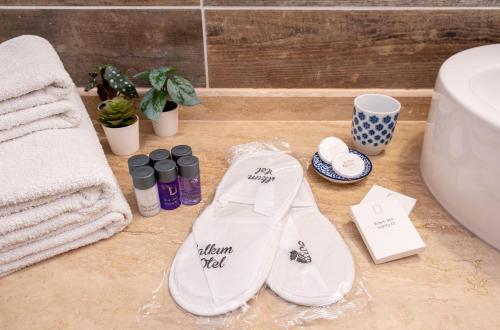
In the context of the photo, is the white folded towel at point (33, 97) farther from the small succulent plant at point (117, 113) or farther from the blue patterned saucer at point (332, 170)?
the blue patterned saucer at point (332, 170)

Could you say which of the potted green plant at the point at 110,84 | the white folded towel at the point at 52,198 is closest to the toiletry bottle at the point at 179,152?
the white folded towel at the point at 52,198

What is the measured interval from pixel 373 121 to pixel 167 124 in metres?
0.43

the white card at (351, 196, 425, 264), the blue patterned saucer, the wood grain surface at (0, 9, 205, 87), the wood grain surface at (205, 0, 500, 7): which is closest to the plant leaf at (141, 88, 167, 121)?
the wood grain surface at (0, 9, 205, 87)

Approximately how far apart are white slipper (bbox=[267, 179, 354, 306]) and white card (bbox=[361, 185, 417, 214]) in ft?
0.37

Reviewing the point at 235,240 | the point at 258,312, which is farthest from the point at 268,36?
the point at 258,312

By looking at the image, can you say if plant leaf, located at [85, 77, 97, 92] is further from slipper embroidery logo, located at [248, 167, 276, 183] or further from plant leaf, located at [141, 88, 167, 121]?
slipper embroidery logo, located at [248, 167, 276, 183]

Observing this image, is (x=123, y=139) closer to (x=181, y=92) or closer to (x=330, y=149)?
(x=181, y=92)

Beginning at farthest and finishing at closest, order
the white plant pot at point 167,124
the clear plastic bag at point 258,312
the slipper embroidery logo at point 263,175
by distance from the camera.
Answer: the white plant pot at point 167,124, the slipper embroidery logo at point 263,175, the clear plastic bag at point 258,312

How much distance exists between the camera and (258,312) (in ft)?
1.78

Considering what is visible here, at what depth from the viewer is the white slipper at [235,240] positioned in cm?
55

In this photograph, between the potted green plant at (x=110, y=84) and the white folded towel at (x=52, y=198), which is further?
the potted green plant at (x=110, y=84)

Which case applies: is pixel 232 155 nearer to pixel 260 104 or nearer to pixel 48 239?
pixel 260 104

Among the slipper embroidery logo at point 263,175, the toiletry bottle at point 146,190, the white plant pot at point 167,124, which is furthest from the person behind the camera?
the white plant pot at point 167,124

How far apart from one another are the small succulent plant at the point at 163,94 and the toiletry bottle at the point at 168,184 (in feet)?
0.62
